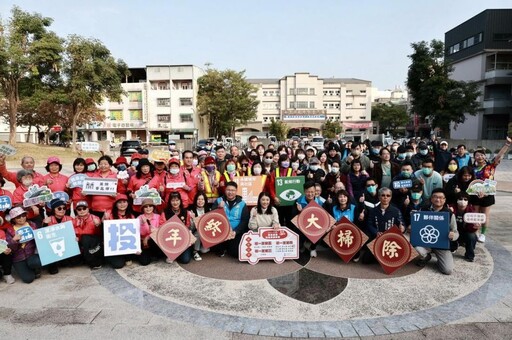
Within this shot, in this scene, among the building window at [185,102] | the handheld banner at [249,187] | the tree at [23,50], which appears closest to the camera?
the handheld banner at [249,187]

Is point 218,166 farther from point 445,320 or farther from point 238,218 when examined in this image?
point 445,320

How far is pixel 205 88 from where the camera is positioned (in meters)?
47.5

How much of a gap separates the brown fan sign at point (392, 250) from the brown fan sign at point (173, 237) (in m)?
2.91

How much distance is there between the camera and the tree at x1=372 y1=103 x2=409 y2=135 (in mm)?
60328

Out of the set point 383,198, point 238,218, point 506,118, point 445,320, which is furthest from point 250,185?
point 506,118

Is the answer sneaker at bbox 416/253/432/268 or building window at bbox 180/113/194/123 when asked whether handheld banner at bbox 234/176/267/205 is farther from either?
building window at bbox 180/113/194/123

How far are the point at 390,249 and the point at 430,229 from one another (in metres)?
0.67

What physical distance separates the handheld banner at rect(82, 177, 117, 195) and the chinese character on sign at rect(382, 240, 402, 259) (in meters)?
4.47

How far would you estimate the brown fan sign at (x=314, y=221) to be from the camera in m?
5.86

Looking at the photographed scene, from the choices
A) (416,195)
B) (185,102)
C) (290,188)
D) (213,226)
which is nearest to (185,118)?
(185,102)

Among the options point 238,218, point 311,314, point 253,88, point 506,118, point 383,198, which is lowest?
point 311,314

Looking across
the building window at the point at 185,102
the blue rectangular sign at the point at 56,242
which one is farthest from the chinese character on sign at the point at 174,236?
the building window at the point at 185,102

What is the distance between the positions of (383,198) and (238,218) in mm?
2435

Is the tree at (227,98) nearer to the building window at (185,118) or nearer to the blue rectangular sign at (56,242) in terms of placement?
the building window at (185,118)
